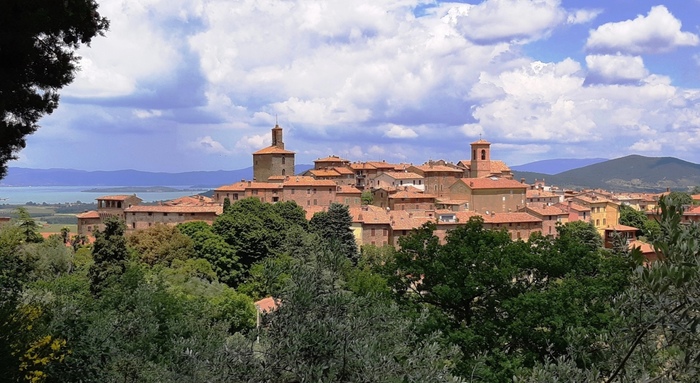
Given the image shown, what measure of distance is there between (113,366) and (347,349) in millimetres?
4736

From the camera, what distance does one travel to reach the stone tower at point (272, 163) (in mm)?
79688

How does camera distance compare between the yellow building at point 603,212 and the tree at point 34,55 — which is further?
the yellow building at point 603,212

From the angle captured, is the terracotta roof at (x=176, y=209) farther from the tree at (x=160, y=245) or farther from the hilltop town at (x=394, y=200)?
the tree at (x=160, y=245)

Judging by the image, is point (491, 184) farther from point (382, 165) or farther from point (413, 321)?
point (413, 321)

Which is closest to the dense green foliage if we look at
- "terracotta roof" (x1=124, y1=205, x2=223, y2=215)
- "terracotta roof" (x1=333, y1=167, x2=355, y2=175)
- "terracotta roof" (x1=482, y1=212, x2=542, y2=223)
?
"terracotta roof" (x1=124, y1=205, x2=223, y2=215)

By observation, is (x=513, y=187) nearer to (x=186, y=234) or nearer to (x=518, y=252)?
(x=186, y=234)

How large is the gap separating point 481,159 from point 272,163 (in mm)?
30844

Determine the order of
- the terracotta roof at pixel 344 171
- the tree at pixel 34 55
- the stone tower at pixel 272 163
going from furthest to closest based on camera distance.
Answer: the terracotta roof at pixel 344 171 → the stone tower at pixel 272 163 → the tree at pixel 34 55

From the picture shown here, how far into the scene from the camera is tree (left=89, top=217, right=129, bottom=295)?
32094 millimetres

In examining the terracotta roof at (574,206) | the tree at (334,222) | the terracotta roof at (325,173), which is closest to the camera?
the tree at (334,222)

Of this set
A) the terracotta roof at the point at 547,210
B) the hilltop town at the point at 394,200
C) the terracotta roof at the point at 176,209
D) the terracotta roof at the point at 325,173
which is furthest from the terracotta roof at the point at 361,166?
the terracotta roof at the point at 176,209

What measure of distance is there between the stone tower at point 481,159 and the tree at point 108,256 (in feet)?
209

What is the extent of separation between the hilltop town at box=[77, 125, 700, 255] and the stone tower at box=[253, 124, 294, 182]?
0.13 metres

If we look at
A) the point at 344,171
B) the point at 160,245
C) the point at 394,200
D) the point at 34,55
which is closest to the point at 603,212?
the point at 394,200
